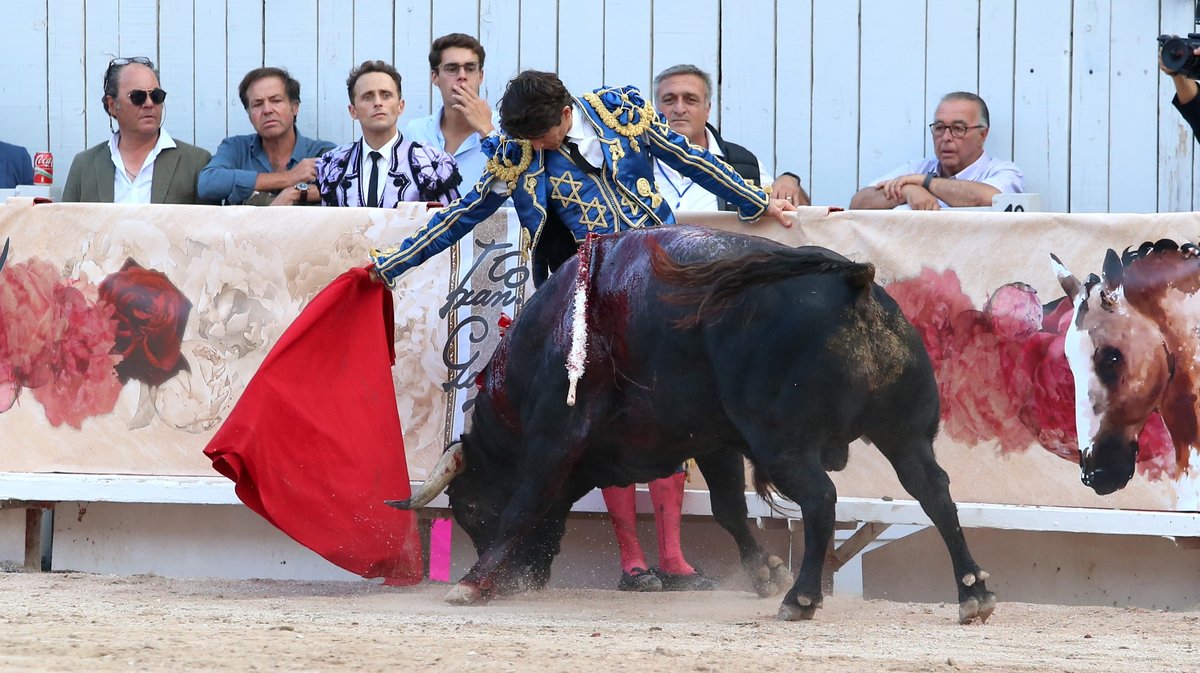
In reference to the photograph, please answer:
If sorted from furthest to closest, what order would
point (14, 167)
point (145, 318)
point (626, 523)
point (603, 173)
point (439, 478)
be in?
point (14, 167)
point (145, 318)
point (626, 523)
point (439, 478)
point (603, 173)

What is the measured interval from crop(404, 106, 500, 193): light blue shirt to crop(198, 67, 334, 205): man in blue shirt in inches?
17.7

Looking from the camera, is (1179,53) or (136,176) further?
(136,176)

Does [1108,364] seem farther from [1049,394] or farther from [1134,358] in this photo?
[1049,394]

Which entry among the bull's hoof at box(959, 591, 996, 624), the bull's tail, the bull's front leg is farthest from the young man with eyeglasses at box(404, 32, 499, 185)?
the bull's hoof at box(959, 591, 996, 624)

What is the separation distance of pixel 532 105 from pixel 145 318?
202cm

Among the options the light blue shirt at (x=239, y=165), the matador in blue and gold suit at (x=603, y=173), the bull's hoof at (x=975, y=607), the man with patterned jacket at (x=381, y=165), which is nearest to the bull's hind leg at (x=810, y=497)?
the bull's hoof at (x=975, y=607)

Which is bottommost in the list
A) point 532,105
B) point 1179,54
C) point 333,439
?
point 333,439

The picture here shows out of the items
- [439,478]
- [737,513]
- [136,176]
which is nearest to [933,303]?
[737,513]

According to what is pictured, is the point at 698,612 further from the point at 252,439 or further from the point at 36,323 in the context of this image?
the point at 36,323

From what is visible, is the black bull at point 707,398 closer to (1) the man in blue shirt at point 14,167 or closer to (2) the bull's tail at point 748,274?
(2) the bull's tail at point 748,274

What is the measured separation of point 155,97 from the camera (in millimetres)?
7109

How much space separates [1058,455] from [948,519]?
45.1 inches

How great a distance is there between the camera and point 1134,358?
573 centimetres

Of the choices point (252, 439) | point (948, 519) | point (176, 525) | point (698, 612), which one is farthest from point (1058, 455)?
point (176, 525)
